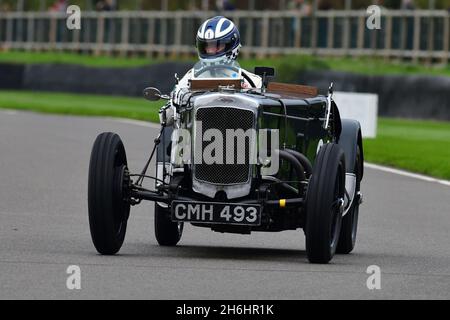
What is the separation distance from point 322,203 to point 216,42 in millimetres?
1915

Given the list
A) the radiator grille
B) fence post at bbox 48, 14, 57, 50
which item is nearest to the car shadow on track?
the radiator grille

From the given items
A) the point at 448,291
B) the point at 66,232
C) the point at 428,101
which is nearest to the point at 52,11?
the point at 428,101

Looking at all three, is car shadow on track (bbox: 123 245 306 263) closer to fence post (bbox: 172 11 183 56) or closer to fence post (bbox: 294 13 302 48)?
fence post (bbox: 294 13 302 48)

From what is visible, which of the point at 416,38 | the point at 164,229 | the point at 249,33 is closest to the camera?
the point at 164,229

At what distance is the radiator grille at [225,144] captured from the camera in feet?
34.2

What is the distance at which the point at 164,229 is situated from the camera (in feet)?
37.4

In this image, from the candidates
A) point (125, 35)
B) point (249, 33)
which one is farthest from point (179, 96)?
point (125, 35)

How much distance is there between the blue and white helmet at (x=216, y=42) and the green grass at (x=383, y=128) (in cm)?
828

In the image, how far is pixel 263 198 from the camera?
10430mm

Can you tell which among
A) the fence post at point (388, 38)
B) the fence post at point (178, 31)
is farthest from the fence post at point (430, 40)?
the fence post at point (178, 31)

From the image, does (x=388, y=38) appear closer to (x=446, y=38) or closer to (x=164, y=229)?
(x=446, y=38)

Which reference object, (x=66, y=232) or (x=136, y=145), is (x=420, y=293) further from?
(x=136, y=145)
